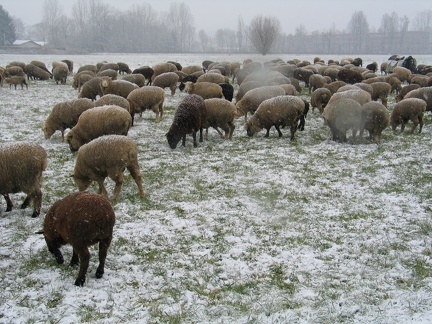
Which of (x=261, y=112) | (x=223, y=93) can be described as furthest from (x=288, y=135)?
(x=223, y=93)

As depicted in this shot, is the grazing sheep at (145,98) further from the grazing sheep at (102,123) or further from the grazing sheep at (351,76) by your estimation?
the grazing sheep at (351,76)

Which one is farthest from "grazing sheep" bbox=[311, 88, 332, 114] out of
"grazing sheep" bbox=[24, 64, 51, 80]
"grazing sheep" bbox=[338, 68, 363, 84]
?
"grazing sheep" bbox=[24, 64, 51, 80]

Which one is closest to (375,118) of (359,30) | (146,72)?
(146,72)

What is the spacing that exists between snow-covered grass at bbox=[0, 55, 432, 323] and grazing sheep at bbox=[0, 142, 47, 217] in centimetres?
51

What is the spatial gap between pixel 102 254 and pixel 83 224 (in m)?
0.56

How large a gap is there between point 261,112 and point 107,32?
95.4 m

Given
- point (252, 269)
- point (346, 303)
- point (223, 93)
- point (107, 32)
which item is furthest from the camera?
point (107, 32)

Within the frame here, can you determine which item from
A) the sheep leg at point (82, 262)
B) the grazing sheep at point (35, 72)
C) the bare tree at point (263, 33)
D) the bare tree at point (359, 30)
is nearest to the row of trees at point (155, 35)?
the bare tree at point (359, 30)

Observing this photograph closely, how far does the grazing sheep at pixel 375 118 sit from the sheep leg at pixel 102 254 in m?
8.69

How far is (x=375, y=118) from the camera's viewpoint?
10.7 m

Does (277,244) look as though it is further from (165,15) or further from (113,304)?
(165,15)

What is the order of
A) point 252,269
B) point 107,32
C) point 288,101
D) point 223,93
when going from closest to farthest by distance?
point 252,269
point 288,101
point 223,93
point 107,32

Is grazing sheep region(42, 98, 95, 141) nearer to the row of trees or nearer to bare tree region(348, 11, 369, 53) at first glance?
the row of trees

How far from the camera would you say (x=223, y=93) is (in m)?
16.5
